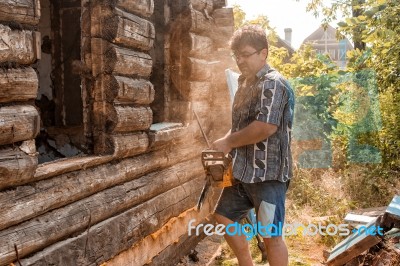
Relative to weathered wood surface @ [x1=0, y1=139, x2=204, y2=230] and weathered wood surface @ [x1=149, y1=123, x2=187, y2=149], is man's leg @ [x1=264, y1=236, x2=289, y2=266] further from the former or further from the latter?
weathered wood surface @ [x1=149, y1=123, x2=187, y2=149]

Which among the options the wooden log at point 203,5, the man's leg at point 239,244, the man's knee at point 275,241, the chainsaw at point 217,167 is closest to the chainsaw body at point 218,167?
the chainsaw at point 217,167

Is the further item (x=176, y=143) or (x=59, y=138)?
(x=59, y=138)

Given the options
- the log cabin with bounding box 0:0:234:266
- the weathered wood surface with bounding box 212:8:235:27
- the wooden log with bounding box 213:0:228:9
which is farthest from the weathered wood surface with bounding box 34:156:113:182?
the wooden log with bounding box 213:0:228:9

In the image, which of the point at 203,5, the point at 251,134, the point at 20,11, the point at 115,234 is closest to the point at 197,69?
the point at 203,5

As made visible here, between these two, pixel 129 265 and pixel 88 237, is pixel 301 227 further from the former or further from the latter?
pixel 88 237

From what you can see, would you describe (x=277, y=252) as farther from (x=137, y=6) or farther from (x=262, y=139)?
(x=137, y=6)

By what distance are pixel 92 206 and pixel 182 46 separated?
2.37m

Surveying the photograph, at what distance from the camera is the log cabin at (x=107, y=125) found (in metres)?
2.48

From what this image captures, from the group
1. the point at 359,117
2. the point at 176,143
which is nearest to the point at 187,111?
the point at 176,143

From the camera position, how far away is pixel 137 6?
12.2 ft

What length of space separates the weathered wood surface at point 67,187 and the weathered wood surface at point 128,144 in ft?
0.27

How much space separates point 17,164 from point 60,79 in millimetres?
3208

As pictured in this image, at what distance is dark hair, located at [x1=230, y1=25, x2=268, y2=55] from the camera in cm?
311

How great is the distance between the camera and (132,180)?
3.80m
